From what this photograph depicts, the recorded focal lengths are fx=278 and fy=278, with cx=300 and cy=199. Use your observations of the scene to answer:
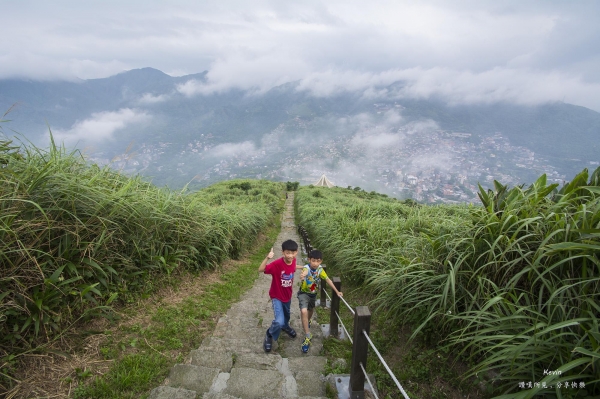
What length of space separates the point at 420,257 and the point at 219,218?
497 centimetres

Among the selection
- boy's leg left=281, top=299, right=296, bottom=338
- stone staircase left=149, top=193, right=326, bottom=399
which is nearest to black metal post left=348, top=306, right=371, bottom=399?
stone staircase left=149, top=193, right=326, bottom=399

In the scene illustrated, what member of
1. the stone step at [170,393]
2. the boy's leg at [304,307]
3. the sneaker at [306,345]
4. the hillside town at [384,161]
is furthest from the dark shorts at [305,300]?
the hillside town at [384,161]

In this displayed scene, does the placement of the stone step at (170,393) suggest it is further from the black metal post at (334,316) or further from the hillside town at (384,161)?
the hillside town at (384,161)

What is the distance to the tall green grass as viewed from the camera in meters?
2.57

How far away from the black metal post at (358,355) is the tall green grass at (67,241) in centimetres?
278

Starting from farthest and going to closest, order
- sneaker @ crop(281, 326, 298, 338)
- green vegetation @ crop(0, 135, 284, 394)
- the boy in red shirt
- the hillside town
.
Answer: the hillside town
sneaker @ crop(281, 326, 298, 338)
the boy in red shirt
green vegetation @ crop(0, 135, 284, 394)

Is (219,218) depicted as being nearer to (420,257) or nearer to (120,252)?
(120,252)

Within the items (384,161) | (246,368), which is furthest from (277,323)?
(384,161)

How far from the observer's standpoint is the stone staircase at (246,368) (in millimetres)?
2631

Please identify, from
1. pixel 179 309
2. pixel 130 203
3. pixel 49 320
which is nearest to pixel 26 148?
pixel 130 203

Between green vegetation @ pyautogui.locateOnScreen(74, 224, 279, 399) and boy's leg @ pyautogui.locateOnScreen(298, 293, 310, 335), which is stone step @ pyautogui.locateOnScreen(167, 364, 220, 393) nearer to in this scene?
green vegetation @ pyautogui.locateOnScreen(74, 224, 279, 399)

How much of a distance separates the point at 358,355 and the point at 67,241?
3296 millimetres

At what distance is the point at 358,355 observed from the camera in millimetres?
2559

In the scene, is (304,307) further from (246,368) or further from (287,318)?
(246,368)
